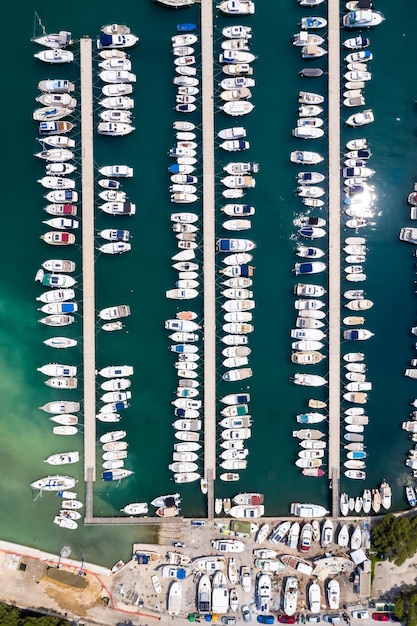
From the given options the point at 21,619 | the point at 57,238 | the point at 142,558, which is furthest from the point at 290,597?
the point at 57,238

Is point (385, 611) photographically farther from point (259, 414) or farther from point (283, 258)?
point (283, 258)

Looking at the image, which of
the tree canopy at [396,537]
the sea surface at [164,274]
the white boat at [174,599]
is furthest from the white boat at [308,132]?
the white boat at [174,599]

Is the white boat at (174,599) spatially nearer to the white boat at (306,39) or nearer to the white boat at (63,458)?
the white boat at (63,458)

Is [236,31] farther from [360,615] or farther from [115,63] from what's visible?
[360,615]

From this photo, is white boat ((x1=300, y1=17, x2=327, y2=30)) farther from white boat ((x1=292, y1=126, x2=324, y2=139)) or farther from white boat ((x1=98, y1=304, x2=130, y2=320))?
white boat ((x1=98, y1=304, x2=130, y2=320))

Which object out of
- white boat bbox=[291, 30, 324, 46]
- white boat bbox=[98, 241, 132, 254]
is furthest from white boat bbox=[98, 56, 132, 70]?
white boat bbox=[98, 241, 132, 254]
